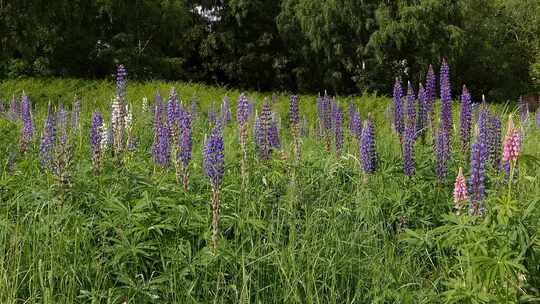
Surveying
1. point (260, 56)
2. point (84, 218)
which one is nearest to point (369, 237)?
point (84, 218)

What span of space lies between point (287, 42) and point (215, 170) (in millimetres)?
32857

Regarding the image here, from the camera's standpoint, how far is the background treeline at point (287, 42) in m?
26.9

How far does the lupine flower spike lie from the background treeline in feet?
65.1

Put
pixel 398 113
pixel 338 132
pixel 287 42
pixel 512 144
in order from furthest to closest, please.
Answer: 1. pixel 287 42
2. pixel 338 132
3. pixel 398 113
4. pixel 512 144

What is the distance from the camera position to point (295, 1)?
34500 mm

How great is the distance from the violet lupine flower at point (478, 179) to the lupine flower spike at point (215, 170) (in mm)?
1298

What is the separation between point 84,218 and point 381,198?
1.90 m

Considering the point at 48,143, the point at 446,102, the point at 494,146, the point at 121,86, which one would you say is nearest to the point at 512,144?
the point at 494,146

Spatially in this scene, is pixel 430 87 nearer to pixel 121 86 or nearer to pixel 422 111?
pixel 422 111

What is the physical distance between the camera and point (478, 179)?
3.09 m

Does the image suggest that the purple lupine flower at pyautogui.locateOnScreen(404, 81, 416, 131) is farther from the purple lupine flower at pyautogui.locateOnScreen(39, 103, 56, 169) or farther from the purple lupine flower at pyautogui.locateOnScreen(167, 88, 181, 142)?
the purple lupine flower at pyautogui.locateOnScreen(39, 103, 56, 169)

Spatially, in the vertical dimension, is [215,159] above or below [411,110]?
below

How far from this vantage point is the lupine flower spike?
2.94m

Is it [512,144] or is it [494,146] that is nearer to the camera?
[512,144]
